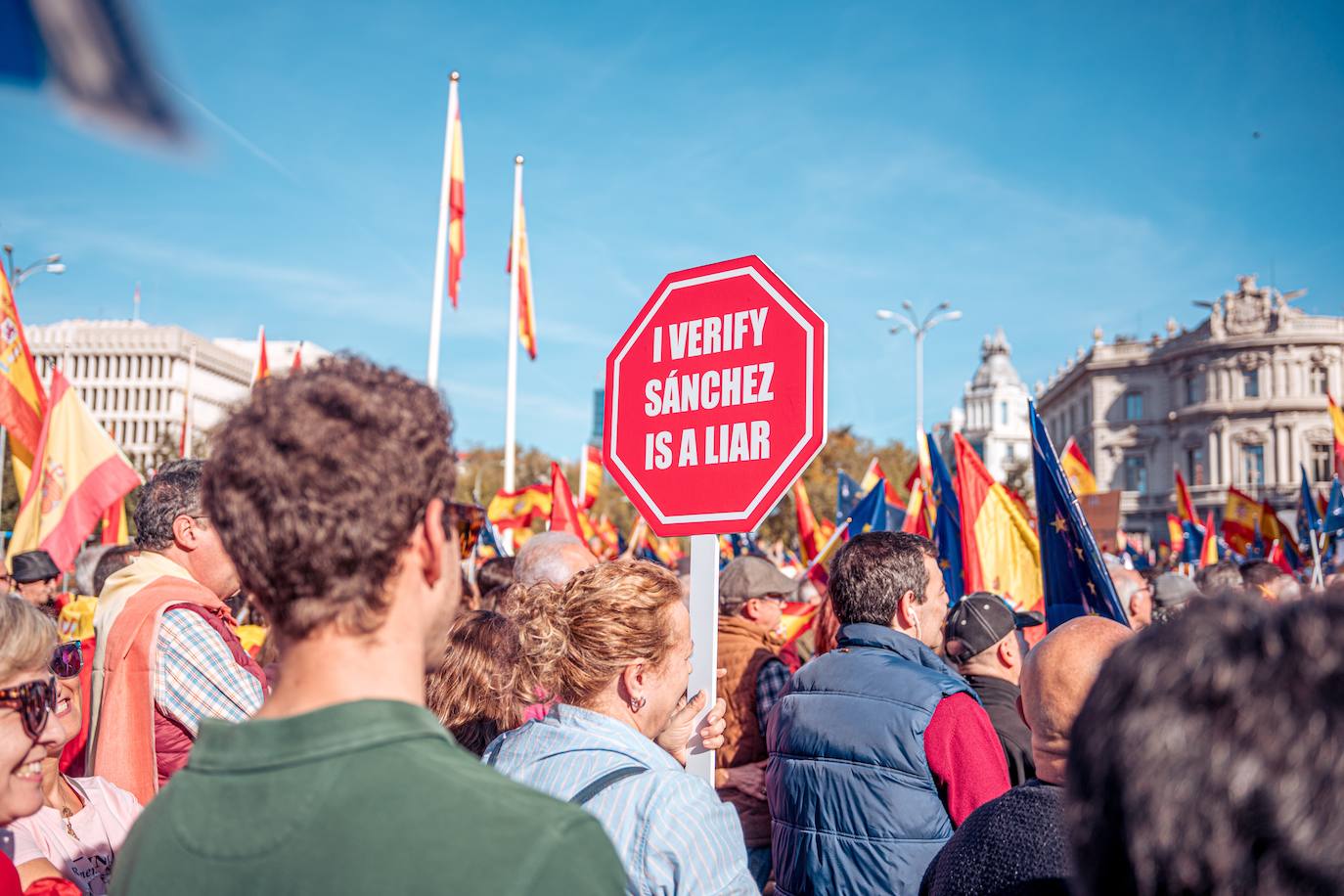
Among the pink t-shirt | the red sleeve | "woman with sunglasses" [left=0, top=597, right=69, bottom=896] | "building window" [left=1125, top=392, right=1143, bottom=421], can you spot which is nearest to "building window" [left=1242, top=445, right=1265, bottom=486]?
"building window" [left=1125, top=392, right=1143, bottom=421]

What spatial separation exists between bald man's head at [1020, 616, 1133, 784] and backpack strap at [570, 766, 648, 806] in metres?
0.88

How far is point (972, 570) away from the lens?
24.3ft

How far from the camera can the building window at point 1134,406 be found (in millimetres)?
73250

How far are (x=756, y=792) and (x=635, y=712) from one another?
167 cm

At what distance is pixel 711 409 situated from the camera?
3014 mm

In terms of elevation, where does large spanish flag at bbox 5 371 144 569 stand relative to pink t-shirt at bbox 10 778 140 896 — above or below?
above

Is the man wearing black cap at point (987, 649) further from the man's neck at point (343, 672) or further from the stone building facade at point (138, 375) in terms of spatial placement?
the stone building facade at point (138, 375)

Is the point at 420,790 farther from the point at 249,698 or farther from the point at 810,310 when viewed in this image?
the point at 249,698

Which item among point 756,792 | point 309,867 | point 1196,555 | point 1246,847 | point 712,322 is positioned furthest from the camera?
point 1196,555

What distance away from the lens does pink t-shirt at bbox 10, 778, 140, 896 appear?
2.57m

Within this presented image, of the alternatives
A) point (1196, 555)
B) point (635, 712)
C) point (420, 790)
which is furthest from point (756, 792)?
point (1196, 555)

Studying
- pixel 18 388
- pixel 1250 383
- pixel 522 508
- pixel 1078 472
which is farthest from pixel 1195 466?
pixel 18 388

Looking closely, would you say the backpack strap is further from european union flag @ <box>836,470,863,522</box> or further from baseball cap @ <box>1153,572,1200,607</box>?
european union flag @ <box>836,470,863,522</box>

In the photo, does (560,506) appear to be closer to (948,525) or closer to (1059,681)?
(948,525)
